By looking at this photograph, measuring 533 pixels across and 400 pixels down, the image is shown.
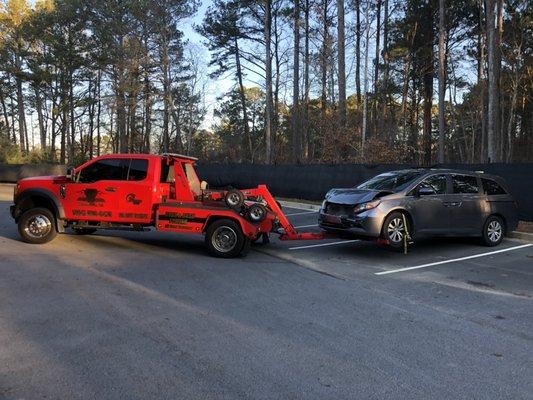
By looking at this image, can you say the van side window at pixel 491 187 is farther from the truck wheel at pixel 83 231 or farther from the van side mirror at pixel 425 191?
the truck wheel at pixel 83 231

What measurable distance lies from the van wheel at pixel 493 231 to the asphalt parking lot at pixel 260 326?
1.48m

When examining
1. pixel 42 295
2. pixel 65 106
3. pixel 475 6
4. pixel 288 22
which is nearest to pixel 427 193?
pixel 42 295

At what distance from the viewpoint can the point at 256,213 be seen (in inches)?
398

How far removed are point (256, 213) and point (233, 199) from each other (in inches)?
20.5

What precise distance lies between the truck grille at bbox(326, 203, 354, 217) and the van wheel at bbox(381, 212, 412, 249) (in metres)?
0.73

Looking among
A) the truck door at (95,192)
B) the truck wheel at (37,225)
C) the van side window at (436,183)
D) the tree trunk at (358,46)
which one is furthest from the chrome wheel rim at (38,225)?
the tree trunk at (358,46)

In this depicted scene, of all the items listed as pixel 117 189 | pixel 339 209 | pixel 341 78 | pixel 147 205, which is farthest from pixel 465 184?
pixel 341 78

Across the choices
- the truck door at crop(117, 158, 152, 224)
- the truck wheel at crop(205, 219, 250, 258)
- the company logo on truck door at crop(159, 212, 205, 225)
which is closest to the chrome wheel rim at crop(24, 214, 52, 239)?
the truck door at crop(117, 158, 152, 224)

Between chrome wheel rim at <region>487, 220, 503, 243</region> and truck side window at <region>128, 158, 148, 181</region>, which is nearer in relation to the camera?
truck side window at <region>128, 158, 148, 181</region>

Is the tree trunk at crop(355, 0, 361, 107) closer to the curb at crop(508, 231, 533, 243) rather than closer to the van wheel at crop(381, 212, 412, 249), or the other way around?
the curb at crop(508, 231, 533, 243)

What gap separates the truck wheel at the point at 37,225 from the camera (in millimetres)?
10805

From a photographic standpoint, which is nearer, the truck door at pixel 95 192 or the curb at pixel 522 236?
the truck door at pixel 95 192

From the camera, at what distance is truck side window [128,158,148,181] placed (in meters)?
10.4

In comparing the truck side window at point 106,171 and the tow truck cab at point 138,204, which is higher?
the truck side window at point 106,171
